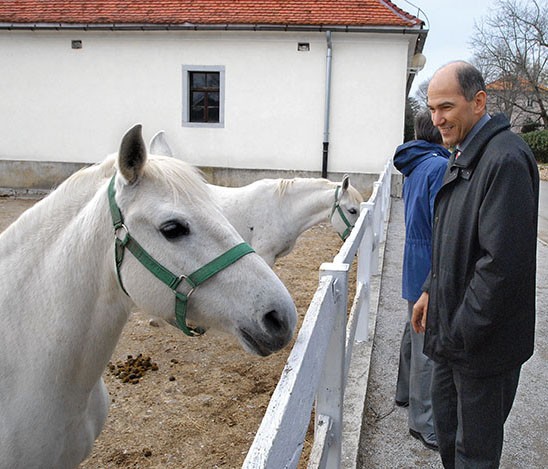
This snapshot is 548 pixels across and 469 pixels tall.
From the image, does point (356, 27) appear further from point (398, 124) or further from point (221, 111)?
point (221, 111)

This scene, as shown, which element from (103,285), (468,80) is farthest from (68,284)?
(468,80)

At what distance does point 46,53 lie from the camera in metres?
13.5

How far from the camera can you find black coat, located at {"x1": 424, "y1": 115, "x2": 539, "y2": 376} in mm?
1604

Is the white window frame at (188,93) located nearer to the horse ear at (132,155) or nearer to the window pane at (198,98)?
the window pane at (198,98)

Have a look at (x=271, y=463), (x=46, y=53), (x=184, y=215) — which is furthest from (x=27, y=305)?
(x=46, y=53)

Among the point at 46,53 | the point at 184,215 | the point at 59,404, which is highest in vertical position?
the point at 46,53

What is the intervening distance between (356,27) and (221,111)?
4.13 meters

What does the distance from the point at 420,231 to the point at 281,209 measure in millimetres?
2519

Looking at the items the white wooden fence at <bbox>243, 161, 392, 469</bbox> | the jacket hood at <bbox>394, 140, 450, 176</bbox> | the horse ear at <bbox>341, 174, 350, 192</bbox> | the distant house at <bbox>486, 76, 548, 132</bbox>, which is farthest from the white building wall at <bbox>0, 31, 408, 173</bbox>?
the distant house at <bbox>486, 76, 548, 132</bbox>

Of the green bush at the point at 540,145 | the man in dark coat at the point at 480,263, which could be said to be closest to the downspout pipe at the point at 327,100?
the man in dark coat at the point at 480,263

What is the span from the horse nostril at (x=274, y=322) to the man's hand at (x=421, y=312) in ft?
2.68

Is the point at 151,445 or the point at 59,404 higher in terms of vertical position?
the point at 59,404

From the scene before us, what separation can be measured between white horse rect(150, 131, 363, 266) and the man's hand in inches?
111

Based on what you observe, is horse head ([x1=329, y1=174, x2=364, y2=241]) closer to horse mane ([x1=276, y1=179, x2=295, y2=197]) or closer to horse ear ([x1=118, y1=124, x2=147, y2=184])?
horse mane ([x1=276, y1=179, x2=295, y2=197])
